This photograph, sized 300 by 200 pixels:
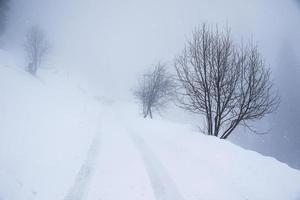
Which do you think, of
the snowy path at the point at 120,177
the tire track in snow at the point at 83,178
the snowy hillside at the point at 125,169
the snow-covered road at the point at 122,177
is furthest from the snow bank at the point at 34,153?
the snowy path at the point at 120,177

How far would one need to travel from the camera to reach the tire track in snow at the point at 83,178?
605 cm

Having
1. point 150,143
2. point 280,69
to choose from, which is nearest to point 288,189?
point 150,143

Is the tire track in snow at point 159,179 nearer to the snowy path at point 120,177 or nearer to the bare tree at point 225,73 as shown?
the snowy path at point 120,177

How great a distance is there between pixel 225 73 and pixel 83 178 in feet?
30.9

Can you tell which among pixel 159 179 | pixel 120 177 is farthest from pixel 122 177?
pixel 159 179

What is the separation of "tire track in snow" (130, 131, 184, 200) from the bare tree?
5.30 m

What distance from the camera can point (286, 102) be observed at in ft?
312

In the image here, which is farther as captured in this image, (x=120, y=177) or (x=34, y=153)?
(x=34, y=153)

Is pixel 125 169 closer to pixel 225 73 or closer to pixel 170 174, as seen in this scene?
pixel 170 174

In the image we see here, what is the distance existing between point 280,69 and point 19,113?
461 feet

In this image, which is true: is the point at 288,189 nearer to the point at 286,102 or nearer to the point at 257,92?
the point at 257,92

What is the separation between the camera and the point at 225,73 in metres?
12.2

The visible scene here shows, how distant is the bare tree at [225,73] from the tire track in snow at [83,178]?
7.04 meters

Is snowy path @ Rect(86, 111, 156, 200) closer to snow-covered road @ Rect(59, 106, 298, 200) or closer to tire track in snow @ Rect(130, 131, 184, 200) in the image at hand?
snow-covered road @ Rect(59, 106, 298, 200)
